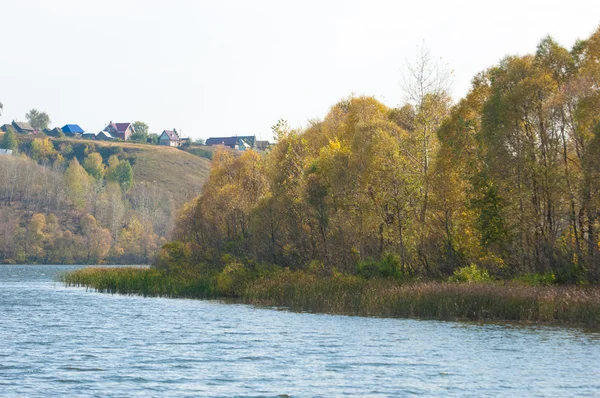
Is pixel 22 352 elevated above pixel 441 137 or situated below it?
below

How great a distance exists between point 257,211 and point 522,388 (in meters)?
51.1

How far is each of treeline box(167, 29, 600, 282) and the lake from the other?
427 inches

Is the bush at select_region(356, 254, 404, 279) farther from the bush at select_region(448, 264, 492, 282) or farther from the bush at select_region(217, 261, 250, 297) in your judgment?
the bush at select_region(217, 261, 250, 297)

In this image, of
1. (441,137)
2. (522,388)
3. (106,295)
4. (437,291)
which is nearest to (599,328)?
(437,291)

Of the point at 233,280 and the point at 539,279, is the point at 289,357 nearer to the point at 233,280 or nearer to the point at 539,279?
the point at 539,279

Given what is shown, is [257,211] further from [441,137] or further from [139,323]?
[139,323]

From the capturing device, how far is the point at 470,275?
50938mm

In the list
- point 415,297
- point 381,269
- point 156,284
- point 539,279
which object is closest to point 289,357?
point 415,297

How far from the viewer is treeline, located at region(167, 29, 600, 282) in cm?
4894

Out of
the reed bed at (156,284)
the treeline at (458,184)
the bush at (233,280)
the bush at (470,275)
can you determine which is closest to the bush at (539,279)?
the treeline at (458,184)

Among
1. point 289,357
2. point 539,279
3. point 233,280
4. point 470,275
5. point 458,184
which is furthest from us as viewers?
point 233,280

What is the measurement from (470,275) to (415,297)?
572 cm

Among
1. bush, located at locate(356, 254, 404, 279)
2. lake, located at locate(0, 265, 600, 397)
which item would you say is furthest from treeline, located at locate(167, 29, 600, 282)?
lake, located at locate(0, 265, 600, 397)

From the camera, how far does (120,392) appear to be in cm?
2642
